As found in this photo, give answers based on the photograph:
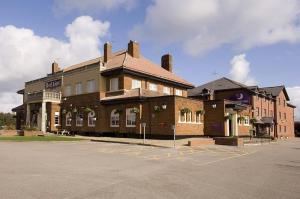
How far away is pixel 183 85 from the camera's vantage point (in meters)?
46.8

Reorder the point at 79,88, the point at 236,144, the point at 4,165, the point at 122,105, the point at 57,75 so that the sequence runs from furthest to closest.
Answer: the point at 57,75, the point at 79,88, the point at 122,105, the point at 236,144, the point at 4,165

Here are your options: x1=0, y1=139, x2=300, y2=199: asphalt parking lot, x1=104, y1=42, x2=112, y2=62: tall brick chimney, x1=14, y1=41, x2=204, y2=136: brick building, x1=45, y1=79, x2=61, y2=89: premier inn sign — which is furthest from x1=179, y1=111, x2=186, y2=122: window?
x1=45, y1=79, x2=61, y2=89: premier inn sign

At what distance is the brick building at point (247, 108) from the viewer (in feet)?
123

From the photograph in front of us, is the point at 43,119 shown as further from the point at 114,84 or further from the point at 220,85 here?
the point at 220,85

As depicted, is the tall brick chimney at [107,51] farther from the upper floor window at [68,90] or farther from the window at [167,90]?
the window at [167,90]

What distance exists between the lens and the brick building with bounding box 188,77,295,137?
3756 cm

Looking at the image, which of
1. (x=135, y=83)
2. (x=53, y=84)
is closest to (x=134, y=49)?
(x=135, y=83)

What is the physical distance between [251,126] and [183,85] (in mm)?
11820

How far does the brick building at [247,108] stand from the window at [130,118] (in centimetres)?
865

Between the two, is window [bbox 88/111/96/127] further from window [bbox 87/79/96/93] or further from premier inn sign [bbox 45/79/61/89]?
premier inn sign [bbox 45/79/61/89]

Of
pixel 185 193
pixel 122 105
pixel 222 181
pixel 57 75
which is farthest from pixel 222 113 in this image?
pixel 185 193

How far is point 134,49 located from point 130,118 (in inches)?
459

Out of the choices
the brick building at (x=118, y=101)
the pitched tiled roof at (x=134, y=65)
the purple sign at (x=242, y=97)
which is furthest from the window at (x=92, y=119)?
the purple sign at (x=242, y=97)

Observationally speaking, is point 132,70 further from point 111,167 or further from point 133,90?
point 111,167
